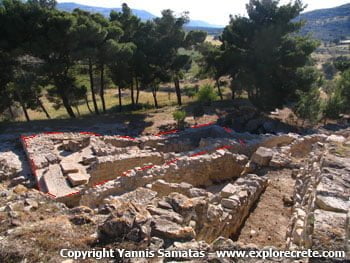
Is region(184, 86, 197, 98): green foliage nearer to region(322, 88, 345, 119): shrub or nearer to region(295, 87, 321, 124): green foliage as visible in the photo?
region(322, 88, 345, 119): shrub

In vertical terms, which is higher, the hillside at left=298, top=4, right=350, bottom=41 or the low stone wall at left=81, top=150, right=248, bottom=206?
the hillside at left=298, top=4, right=350, bottom=41

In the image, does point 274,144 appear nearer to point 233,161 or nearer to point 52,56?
point 233,161

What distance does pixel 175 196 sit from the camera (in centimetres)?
624

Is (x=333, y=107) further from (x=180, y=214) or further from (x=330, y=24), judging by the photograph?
(x=330, y=24)

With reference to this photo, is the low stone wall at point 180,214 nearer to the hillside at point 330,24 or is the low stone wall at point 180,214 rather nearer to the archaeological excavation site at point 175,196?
the archaeological excavation site at point 175,196

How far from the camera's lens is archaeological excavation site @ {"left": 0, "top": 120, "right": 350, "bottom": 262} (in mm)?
4629

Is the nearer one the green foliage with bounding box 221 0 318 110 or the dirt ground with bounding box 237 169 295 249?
the dirt ground with bounding box 237 169 295 249

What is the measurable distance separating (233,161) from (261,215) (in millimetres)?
3102

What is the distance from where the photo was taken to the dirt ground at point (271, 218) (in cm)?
707

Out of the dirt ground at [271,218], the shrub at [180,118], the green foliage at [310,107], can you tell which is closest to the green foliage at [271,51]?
the green foliage at [310,107]

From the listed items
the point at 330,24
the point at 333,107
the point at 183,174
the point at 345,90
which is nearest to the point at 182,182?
the point at 183,174

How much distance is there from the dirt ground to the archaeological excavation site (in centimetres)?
3

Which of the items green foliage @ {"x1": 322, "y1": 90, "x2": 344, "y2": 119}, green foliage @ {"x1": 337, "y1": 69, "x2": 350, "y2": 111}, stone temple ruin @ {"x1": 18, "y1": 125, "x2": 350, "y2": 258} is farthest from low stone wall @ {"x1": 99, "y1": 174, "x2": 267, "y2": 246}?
green foliage @ {"x1": 337, "y1": 69, "x2": 350, "y2": 111}

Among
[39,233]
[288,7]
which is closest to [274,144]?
[288,7]
